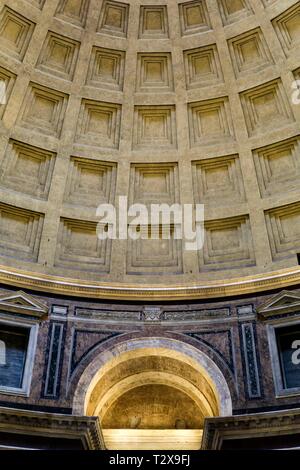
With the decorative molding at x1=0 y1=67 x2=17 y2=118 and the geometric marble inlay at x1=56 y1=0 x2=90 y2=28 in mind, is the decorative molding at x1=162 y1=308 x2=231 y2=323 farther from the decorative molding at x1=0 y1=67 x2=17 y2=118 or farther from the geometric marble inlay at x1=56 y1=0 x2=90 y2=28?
the geometric marble inlay at x1=56 y1=0 x2=90 y2=28

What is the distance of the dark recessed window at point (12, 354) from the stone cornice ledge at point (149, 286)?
4.68 feet

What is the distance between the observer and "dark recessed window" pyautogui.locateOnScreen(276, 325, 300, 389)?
1716cm

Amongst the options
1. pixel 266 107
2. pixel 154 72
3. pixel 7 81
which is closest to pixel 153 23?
pixel 154 72

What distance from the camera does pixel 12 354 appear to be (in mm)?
17703

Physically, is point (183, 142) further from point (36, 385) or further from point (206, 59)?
point (36, 385)

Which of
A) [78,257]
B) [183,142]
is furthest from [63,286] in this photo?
[183,142]

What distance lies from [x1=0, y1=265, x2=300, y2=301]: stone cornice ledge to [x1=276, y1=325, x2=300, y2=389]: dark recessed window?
1.42 meters

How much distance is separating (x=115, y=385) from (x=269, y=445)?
17.7 ft

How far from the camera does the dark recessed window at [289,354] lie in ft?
56.3

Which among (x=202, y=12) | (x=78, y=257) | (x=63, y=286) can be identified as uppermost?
(x=202, y=12)

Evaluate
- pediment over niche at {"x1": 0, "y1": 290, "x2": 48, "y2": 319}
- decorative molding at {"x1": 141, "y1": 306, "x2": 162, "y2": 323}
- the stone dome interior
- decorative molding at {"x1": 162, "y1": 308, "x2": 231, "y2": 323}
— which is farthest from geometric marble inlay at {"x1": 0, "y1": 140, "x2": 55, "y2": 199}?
decorative molding at {"x1": 162, "y1": 308, "x2": 231, "y2": 323}

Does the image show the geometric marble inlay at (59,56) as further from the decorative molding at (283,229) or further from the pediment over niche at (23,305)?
the decorative molding at (283,229)

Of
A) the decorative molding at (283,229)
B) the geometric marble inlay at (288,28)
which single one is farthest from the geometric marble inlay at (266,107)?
the decorative molding at (283,229)

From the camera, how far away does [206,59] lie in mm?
21625
